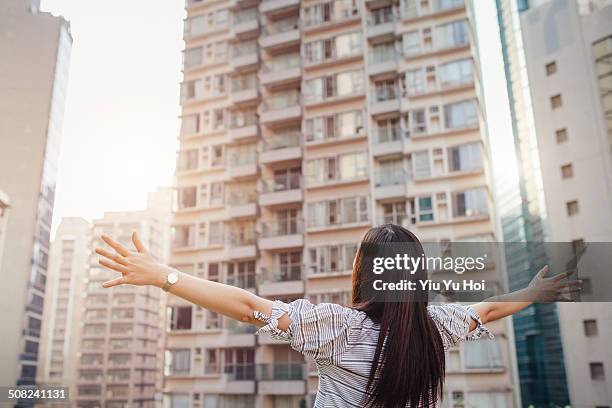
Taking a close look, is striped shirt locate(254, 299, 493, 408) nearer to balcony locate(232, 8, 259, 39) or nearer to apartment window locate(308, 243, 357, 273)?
apartment window locate(308, 243, 357, 273)

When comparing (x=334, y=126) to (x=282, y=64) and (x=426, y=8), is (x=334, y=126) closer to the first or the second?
(x=282, y=64)

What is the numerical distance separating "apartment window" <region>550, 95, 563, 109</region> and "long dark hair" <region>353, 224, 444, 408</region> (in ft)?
46.6

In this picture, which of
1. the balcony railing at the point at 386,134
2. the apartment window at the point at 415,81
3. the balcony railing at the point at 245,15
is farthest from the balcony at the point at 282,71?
the apartment window at the point at 415,81

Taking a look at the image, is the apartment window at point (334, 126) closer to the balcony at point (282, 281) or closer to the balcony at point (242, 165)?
the balcony at point (242, 165)

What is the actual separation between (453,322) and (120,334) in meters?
46.5

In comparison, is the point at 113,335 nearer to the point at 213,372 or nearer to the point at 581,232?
the point at 213,372

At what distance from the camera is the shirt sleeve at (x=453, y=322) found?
1416mm

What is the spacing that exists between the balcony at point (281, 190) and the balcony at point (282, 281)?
177cm

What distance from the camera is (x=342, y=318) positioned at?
1.27 m

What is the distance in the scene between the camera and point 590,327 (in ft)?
43.1

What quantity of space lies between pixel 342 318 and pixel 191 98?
691 inches

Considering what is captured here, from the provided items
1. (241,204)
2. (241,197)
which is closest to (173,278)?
(241,204)

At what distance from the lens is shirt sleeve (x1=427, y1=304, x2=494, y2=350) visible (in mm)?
1416

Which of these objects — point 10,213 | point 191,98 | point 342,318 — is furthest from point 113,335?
point 342,318
